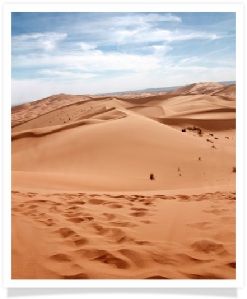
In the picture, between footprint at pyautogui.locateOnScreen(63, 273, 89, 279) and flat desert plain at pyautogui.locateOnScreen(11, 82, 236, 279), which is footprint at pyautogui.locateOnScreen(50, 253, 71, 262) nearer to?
flat desert plain at pyautogui.locateOnScreen(11, 82, 236, 279)

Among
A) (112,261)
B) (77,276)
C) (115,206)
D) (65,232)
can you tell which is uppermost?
(115,206)

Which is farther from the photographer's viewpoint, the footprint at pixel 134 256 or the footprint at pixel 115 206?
the footprint at pixel 115 206

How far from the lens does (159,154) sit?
8.45 m

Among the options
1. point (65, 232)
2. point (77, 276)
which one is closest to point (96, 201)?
point (65, 232)

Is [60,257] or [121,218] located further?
[121,218]

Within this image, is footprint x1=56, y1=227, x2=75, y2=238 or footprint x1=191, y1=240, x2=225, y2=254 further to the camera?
footprint x1=56, y1=227, x2=75, y2=238

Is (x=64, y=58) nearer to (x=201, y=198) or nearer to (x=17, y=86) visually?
(x=17, y=86)

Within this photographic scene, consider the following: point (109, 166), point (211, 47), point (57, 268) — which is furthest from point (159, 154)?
point (57, 268)

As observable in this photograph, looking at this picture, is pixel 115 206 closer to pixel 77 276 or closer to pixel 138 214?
pixel 138 214

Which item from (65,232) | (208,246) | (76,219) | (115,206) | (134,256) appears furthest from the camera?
(115,206)

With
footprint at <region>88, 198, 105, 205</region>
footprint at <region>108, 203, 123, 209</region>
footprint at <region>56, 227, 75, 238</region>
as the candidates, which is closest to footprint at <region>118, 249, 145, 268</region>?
footprint at <region>56, 227, 75, 238</region>

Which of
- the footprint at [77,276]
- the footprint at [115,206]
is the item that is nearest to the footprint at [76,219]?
the footprint at [115,206]

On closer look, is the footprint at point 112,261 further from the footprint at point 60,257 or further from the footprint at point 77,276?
the footprint at point 60,257

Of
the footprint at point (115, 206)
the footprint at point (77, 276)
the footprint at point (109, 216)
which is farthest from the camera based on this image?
the footprint at point (115, 206)
